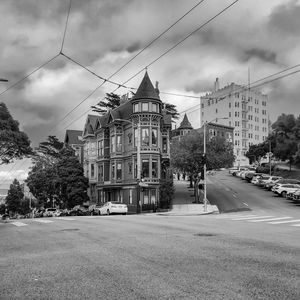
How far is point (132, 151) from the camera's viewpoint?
50625mm

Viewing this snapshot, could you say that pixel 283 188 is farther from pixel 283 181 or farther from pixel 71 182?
pixel 71 182

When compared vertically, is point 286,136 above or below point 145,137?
above

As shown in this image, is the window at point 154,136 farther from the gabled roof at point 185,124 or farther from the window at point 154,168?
the gabled roof at point 185,124

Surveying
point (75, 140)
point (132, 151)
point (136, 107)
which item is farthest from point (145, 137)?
point (75, 140)

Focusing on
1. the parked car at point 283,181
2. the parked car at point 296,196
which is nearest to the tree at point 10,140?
the parked car at point 296,196

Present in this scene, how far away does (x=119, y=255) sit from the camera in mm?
10016

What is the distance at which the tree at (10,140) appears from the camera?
128 ft

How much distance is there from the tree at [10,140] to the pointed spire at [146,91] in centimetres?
1502

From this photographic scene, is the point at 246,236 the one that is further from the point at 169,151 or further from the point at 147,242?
the point at 169,151

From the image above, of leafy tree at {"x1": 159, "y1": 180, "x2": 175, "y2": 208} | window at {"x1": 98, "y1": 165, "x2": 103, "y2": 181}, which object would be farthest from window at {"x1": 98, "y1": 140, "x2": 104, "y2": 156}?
leafy tree at {"x1": 159, "y1": 180, "x2": 175, "y2": 208}

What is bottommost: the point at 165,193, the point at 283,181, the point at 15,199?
the point at 15,199

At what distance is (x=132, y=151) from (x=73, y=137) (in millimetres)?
30219

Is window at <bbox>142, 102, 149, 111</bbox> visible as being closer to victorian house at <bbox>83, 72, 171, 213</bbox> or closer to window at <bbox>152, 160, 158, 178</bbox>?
victorian house at <bbox>83, 72, 171, 213</bbox>

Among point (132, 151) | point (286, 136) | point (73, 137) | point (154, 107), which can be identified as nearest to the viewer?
point (132, 151)
